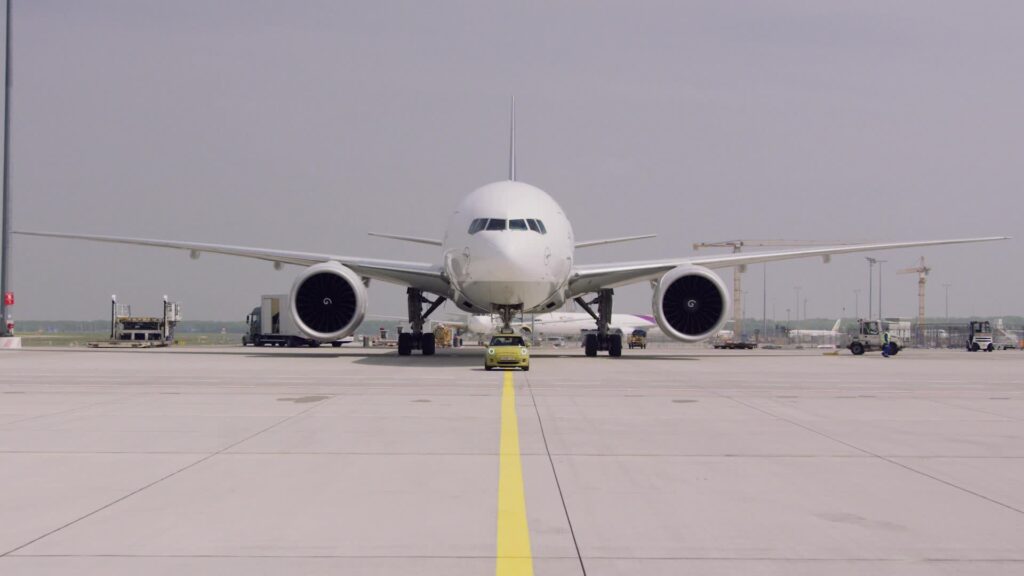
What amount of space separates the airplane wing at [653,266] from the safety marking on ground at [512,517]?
19434mm

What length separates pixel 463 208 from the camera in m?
26.3

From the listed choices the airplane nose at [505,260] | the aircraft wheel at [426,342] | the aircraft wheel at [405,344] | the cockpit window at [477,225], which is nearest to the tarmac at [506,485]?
the airplane nose at [505,260]

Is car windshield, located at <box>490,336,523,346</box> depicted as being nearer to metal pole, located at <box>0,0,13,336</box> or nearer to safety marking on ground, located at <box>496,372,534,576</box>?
safety marking on ground, located at <box>496,372,534,576</box>

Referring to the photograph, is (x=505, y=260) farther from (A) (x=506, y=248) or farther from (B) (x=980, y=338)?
(B) (x=980, y=338)

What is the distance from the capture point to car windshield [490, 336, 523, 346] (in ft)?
74.5

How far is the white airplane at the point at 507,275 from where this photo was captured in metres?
24.7

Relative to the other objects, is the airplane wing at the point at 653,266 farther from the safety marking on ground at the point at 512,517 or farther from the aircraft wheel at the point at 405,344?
the safety marking on ground at the point at 512,517

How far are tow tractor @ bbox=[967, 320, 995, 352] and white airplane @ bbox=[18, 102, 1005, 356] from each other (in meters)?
25.7

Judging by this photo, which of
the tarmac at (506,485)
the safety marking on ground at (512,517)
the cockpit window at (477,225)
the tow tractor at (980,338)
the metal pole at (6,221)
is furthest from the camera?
the tow tractor at (980,338)

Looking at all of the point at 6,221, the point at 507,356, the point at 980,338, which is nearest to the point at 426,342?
the point at 507,356

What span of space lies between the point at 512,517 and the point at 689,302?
73.8 ft

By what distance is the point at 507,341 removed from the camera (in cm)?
2305

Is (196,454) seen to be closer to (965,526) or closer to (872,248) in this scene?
(965,526)

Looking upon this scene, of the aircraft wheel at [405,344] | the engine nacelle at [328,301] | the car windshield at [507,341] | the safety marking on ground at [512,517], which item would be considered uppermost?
the engine nacelle at [328,301]
